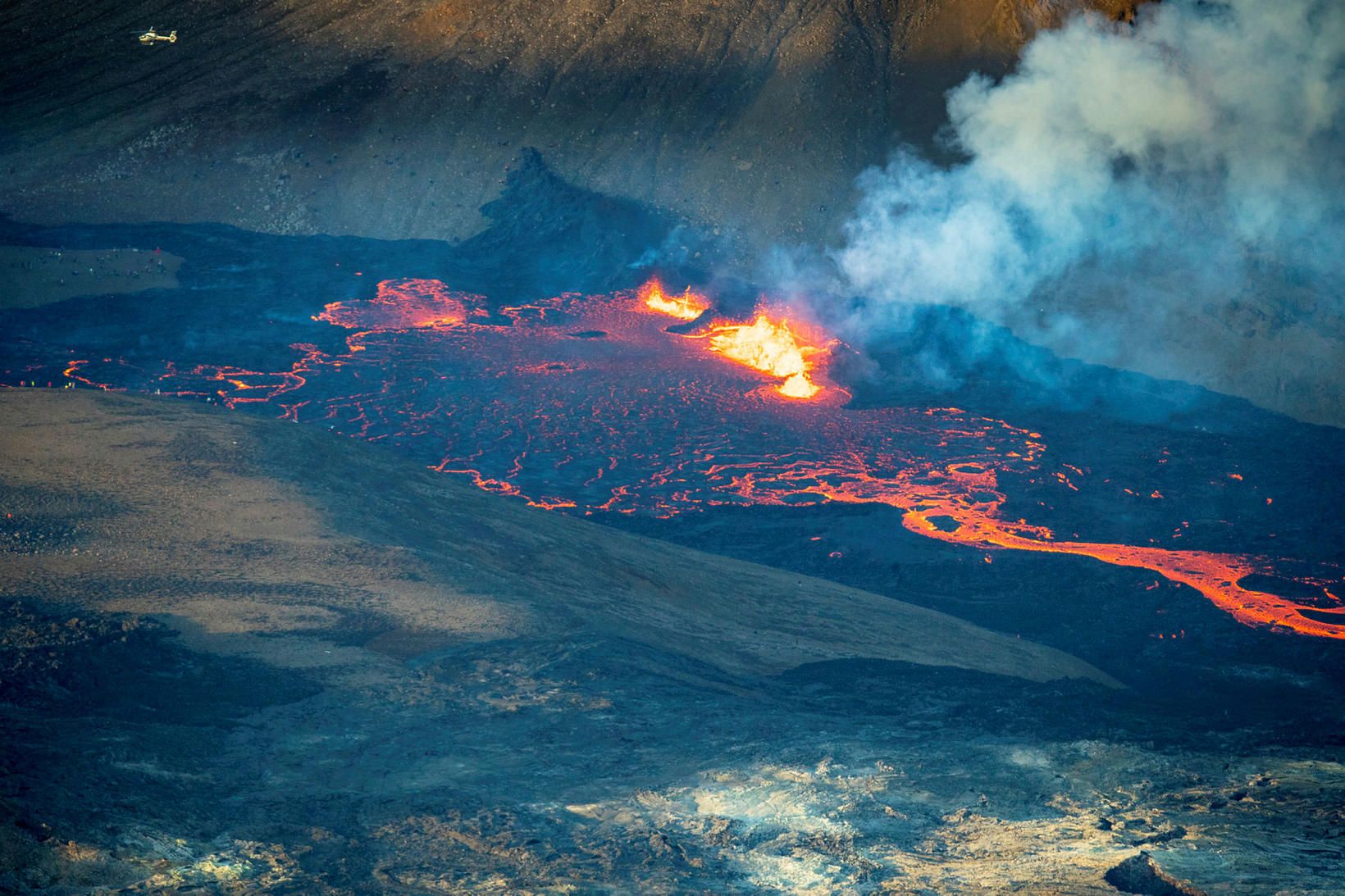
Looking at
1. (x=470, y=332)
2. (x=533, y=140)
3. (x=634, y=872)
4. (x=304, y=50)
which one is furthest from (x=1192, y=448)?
(x=304, y=50)

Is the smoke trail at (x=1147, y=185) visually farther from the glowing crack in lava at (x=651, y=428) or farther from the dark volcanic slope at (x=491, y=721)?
the dark volcanic slope at (x=491, y=721)

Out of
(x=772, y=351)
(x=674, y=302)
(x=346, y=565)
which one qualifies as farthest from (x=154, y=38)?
(x=346, y=565)

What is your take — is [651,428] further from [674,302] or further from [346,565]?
[346,565]

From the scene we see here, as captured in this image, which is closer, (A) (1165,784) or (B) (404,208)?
(A) (1165,784)

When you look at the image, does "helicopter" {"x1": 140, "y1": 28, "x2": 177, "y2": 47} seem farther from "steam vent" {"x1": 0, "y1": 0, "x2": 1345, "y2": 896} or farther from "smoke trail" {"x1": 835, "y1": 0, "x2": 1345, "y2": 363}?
"smoke trail" {"x1": 835, "y1": 0, "x2": 1345, "y2": 363}

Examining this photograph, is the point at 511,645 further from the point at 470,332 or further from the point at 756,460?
the point at 470,332

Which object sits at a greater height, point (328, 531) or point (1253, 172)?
point (1253, 172)
